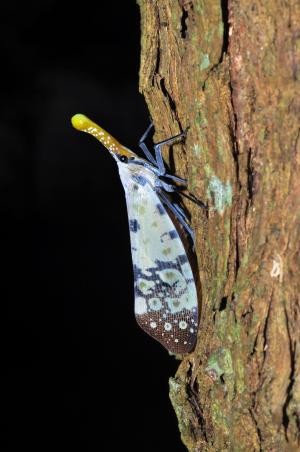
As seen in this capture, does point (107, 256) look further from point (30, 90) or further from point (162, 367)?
point (30, 90)

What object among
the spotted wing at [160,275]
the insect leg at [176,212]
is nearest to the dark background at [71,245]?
the spotted wing at [160,275]

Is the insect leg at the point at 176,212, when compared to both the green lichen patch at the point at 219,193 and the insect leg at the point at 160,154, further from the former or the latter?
the green lichen patch at the point at 219,193

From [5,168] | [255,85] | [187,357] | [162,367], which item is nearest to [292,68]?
[255,85]

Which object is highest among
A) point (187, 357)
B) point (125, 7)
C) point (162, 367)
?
point (125, 7)

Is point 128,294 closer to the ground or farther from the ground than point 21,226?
closer to the ground

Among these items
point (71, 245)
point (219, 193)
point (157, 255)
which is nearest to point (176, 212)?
point (157, 255)

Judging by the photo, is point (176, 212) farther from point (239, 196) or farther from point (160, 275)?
point (239, 196)
